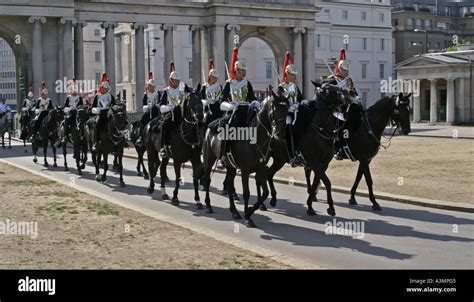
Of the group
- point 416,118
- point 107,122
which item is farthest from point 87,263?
point 416,118

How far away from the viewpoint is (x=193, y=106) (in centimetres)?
1788

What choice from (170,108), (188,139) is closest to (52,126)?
(170,108)

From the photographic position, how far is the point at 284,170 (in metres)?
26.9

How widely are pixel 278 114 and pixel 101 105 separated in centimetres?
1067

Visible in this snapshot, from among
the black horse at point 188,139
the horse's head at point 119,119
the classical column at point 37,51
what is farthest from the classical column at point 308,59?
the black horse at point 188,139

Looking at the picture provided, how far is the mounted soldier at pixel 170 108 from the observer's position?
62.7ft

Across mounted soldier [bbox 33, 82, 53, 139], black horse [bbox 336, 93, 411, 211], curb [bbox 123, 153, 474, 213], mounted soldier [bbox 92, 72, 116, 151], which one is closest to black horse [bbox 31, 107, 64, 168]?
mounted soldier [bbox 33, 82, 53, 139]

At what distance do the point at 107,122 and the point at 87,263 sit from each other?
496 inches

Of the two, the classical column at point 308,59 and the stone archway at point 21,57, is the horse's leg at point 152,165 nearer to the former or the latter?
the stone archway at point 21,57

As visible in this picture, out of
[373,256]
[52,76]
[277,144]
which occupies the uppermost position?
[52,76]

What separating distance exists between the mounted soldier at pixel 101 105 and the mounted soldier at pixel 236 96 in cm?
792

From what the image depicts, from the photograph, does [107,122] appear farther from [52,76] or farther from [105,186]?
[52,76]
